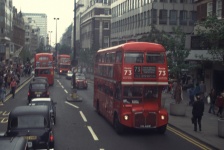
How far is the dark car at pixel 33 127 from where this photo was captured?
13258 mm

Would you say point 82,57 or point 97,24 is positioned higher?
point 97,24

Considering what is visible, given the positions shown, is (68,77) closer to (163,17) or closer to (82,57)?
(163,17)


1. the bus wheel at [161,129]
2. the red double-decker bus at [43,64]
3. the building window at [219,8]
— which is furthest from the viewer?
the red double-decker bus at [43,64]

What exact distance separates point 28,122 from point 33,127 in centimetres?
31

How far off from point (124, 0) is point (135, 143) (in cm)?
6296

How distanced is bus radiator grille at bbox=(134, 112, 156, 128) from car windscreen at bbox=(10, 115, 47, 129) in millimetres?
5922

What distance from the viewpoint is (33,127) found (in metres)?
13.7

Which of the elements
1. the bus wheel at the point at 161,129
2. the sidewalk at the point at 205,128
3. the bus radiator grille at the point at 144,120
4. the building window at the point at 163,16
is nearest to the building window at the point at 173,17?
the building window at the point at 163,16

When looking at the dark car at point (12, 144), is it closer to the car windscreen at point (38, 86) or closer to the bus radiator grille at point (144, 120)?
the bus radiator grille at point (144, 120)

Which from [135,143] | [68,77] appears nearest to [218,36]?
[135,143]

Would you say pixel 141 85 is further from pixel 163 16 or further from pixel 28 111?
pixel 163 16

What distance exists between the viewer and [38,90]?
3142cm

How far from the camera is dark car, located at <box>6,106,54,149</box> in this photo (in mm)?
13258

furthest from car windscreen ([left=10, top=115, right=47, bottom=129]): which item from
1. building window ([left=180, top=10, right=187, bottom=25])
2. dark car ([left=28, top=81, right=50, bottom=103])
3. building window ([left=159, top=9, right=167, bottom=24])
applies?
building window ([left=180, top=10, right=187, bottom=25])
